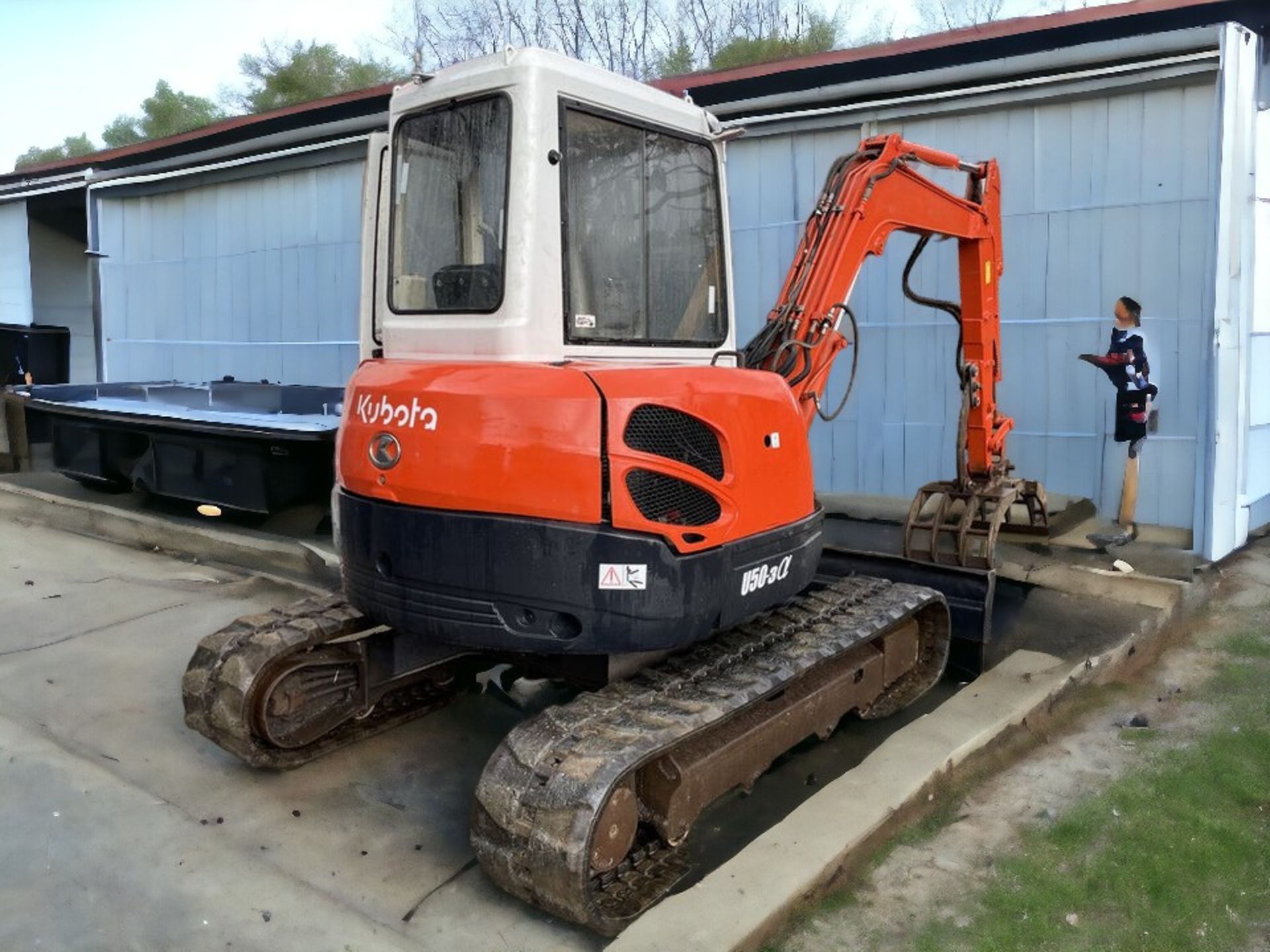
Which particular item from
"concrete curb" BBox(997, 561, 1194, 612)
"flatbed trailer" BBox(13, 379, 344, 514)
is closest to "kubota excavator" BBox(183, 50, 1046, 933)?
"concrete curb" BBox(997, 561, 1194, 612)

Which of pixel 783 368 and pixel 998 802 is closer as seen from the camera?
pixel 998 802

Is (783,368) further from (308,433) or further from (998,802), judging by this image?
(308,433)

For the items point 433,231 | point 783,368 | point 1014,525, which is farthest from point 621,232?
point 1014,525

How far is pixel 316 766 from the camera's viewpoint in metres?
4.97

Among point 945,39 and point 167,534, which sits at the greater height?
point 945,39

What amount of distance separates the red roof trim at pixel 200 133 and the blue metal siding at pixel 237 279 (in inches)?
23.5

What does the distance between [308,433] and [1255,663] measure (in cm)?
621

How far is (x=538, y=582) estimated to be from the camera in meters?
3.76

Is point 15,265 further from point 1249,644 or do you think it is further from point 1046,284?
point 1249,644

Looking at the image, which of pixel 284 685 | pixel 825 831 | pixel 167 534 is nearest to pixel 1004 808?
pixel 825 831

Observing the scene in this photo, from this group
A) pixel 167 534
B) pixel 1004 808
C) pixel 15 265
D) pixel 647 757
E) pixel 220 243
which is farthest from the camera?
pixel 15 265

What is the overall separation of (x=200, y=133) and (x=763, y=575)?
1185 centimetres

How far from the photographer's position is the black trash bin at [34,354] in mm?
14711

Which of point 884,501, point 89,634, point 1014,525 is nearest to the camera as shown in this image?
point 89,634
